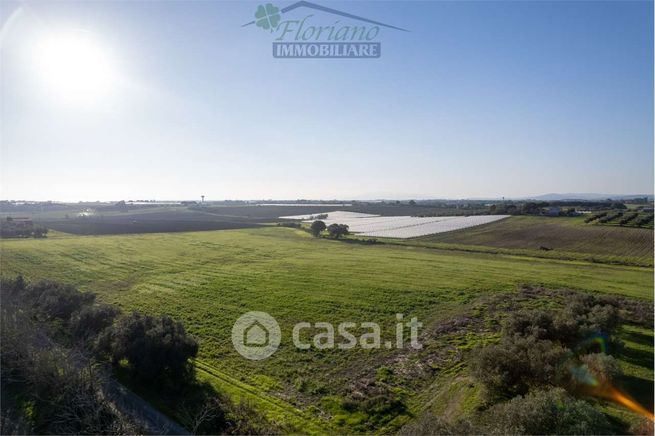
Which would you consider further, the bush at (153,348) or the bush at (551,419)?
the bush at (153,348)

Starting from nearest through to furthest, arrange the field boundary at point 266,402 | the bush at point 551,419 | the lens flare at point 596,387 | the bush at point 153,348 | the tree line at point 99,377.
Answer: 1. the bush at point 551,419
2. the tree line at point 99,377
3. the field boundary at point 266,402
4. the lens flare at point 596,387
5. the bush at point 153,348

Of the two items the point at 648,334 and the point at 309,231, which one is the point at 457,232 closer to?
the point at 309,231

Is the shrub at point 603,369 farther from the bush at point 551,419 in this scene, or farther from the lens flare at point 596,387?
the bush at point 551,419

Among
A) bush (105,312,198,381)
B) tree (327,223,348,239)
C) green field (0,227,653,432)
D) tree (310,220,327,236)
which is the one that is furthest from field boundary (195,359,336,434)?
tree (310,220,327,236)

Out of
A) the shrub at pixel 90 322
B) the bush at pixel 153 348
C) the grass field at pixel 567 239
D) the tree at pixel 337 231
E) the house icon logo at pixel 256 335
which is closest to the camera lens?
the bush at pixel 153 348

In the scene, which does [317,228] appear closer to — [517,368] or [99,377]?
[99,377]

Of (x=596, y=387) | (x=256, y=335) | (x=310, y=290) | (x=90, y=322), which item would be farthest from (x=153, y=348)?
(x=596, y=387)

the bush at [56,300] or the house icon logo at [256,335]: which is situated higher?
the bush at [56,300]

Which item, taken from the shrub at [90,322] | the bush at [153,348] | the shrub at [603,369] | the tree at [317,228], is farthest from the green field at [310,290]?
the tree at [317,228]
